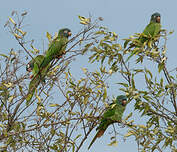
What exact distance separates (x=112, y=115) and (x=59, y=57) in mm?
1497

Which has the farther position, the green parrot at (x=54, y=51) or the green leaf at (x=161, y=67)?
the green parrot at (x=54, y=51)

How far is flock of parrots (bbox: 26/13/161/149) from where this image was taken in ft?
Answer: 14.6

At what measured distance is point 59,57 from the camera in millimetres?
5309

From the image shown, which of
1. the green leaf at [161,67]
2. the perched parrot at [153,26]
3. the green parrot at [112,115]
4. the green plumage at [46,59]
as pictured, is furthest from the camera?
the perched parrot at [153,26]

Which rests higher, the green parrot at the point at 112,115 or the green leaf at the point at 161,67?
the green leaf at the point at 161,67

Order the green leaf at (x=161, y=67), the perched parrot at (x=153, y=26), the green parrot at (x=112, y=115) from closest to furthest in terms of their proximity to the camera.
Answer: the green parrot at (x=112, y=115)
the green leaf at (x=161, y=67)
the perched parrot at (x=153, y=26)

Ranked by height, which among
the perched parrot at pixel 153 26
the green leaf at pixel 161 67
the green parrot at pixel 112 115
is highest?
the perched parrot at pixel 153 26

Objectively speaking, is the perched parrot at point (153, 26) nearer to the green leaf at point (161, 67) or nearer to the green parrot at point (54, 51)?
the green leaf at point (161, 67)

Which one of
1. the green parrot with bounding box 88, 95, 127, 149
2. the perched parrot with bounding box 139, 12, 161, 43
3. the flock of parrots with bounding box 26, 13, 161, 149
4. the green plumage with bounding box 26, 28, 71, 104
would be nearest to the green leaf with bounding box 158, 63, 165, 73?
the flock of parrots with bounding box 26, 13, 161, 149

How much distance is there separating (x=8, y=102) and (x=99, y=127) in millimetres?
1388

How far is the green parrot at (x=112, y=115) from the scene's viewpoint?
440 centimetres

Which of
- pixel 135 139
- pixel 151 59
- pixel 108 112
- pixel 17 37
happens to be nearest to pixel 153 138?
pixel 135 139

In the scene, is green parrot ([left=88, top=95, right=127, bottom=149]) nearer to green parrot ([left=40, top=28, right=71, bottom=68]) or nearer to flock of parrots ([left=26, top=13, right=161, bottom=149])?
flock of parrots ([left=26, top=13, right=161, bottom=149])

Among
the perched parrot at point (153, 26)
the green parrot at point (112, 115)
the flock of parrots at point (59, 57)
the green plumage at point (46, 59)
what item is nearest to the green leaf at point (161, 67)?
the flock of parrots at point (59, 57)
